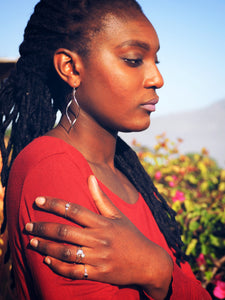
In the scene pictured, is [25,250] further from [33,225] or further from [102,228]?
[102,228]

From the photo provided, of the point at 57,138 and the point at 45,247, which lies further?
the point at 57,138

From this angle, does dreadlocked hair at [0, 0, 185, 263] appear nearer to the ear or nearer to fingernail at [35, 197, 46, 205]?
the ear

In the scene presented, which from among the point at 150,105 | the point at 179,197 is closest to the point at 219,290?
the point at 179,197

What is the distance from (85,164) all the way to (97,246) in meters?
0.50

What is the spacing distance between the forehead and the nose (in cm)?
13

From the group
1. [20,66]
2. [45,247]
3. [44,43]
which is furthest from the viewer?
[20,66]

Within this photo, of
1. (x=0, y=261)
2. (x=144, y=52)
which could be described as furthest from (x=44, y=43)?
(x=0, y=261)

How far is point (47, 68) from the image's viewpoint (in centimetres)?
207

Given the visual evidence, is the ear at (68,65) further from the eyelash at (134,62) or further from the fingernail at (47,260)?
the fingernail at (47,260)

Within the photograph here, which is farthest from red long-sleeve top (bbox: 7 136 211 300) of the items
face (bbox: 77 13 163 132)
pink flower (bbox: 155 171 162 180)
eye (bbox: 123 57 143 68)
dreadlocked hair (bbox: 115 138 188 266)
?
pink flower (bbox: 155 171 162 180)

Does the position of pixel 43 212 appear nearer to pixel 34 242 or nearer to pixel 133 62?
pixel 34 242

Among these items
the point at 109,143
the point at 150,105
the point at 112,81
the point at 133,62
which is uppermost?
the point at 133,62

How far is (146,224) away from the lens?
2025 millimetres

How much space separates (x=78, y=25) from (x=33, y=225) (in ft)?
3.77
